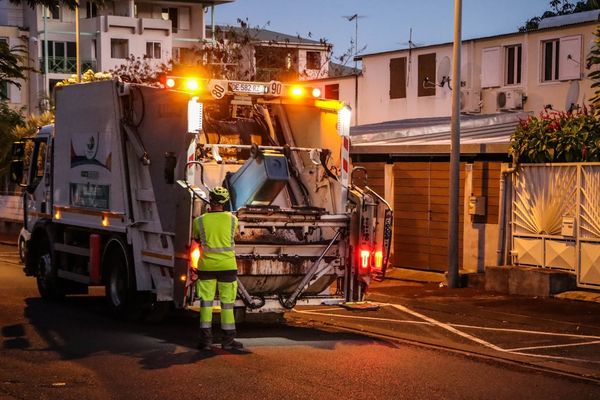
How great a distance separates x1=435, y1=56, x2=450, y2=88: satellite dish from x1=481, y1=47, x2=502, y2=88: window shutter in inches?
53.6

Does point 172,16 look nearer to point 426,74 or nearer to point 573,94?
point 426,74

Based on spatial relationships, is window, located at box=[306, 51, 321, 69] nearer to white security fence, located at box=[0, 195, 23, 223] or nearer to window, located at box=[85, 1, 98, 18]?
window, located at box=[85, 1, 98, 18]

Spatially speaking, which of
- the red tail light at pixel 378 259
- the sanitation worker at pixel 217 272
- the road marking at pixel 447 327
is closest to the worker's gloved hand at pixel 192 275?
the sanitation worker at pixel 217 272

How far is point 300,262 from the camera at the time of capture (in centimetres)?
1220

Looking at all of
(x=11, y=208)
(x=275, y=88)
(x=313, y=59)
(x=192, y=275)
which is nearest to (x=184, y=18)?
(x=313, y=59)

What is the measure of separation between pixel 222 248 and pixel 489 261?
8.38 m

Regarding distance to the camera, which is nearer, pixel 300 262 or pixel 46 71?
pixel 300 262

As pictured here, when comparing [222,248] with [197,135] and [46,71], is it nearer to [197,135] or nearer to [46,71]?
[197,135]

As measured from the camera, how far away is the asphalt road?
8.73 meters

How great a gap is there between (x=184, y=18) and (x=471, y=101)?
43081 mm

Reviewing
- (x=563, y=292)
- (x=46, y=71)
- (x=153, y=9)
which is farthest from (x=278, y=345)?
(x=153, y=9)

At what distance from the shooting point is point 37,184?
52.9 ft

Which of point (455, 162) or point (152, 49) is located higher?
point (152, 49)

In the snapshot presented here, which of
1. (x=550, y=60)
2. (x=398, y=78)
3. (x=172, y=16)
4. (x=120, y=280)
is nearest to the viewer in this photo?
(x=120, y=280)
